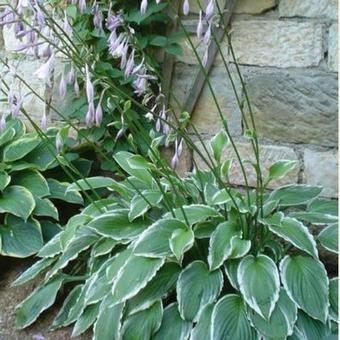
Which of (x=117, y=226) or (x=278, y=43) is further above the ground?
(x=278, y=43)

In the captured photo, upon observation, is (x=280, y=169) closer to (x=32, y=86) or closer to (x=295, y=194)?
(x=295, y=194)

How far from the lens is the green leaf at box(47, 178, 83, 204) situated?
9.48ft

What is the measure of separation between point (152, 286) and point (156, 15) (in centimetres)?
121

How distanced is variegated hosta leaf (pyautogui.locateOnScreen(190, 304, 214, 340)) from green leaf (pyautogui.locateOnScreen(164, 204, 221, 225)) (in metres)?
0.30

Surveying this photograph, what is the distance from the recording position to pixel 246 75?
276 cm

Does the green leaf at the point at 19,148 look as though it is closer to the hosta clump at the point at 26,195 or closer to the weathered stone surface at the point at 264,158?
the hosta clump at the point at 26,195

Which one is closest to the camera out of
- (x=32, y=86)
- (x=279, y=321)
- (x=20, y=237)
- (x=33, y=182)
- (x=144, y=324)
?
(x=279, y=321)

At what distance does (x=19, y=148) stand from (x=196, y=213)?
A: 3.36ft

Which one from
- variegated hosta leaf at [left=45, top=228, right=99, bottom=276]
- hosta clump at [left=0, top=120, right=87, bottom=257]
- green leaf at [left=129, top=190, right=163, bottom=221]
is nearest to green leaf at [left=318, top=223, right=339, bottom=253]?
green leaf at [left=129, top=190, right=163, bottom=221]

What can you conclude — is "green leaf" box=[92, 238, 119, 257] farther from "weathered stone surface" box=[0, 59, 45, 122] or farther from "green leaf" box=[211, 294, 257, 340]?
"weathered stone surface" box=[0, 59, 45, 122]

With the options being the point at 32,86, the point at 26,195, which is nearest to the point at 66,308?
the point at 26,195

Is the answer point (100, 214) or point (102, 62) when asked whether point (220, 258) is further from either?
point (102, 62)

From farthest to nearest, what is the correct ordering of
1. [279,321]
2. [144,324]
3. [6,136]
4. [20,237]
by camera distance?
1. [6,136]
2. [20,237]
3. [144,324]
4. [279,321]

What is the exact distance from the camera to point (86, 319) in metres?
2.29
